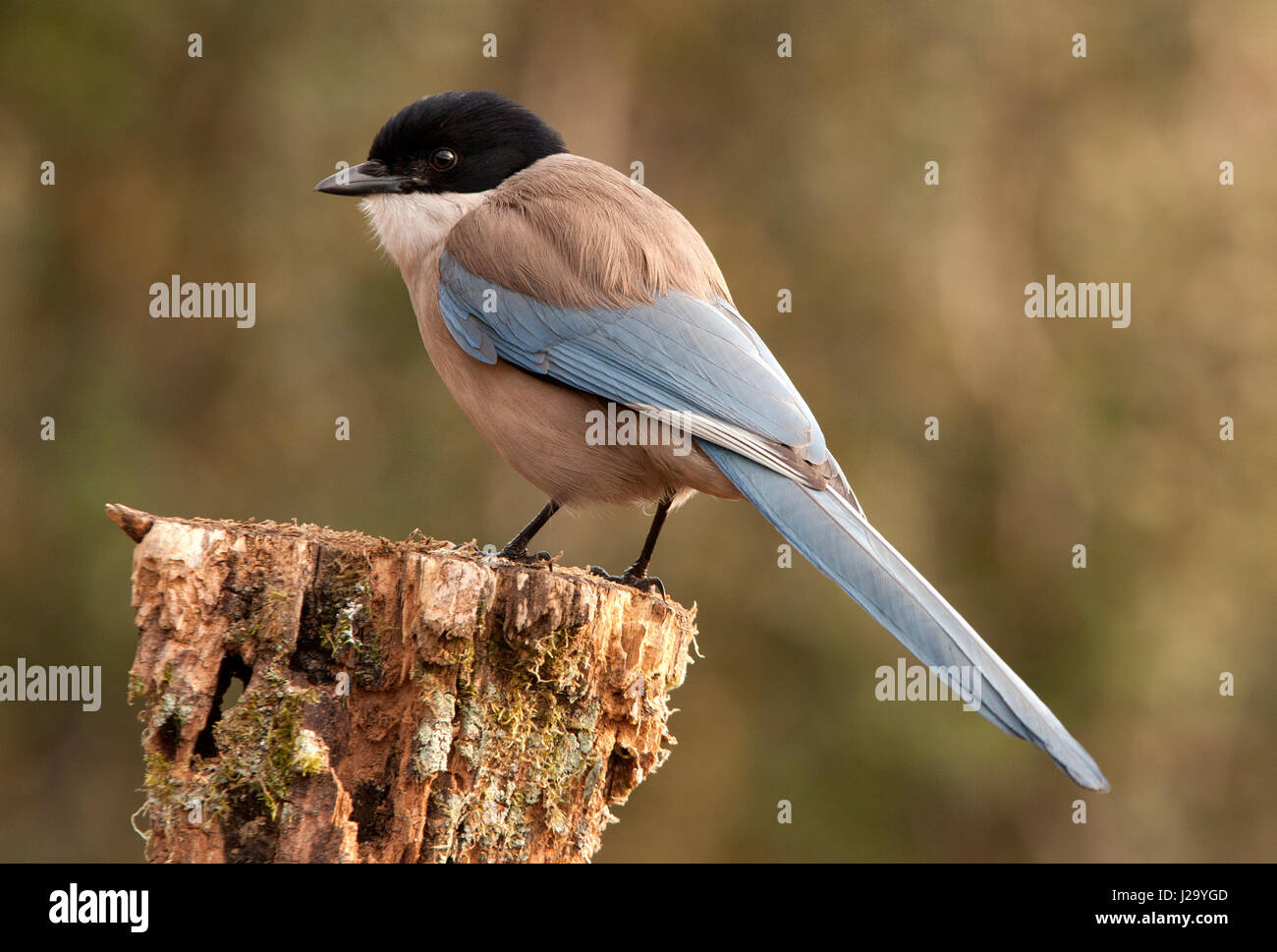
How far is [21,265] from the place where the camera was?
270 inches

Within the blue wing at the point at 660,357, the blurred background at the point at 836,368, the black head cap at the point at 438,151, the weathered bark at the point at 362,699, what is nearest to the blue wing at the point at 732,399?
the blue wing at the point at 660,357

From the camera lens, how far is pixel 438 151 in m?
4.78

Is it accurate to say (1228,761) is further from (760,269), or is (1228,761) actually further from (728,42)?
(728,42)

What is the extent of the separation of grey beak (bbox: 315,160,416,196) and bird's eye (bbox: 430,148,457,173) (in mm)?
105

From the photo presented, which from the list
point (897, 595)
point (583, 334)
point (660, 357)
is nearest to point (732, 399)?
point (660, 357)

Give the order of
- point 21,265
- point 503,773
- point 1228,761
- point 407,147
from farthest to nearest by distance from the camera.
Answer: point 1228,761
point 21,265
point 407,147
point 503,773

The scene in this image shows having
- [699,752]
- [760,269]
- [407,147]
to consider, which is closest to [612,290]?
[407,147]

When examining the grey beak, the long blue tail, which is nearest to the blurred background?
the grey beak

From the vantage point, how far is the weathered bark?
299cm

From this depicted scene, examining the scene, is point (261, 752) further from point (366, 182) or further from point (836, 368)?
point (836, 368)

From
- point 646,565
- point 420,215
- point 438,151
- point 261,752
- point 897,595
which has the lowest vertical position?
point 261,752

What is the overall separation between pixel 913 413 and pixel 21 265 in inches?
190

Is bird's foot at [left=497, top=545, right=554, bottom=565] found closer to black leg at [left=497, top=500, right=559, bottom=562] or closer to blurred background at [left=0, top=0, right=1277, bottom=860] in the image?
black leg at [left=497, top=500, right=559, bottom=562]

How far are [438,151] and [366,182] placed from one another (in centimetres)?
28
